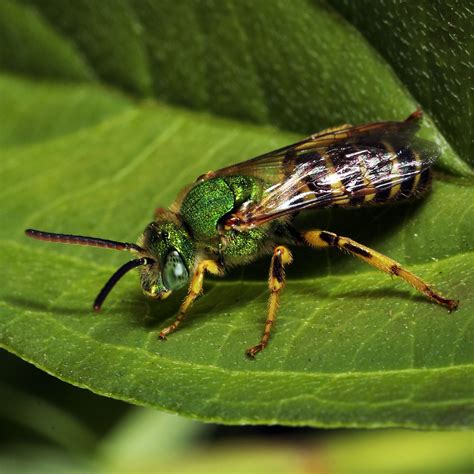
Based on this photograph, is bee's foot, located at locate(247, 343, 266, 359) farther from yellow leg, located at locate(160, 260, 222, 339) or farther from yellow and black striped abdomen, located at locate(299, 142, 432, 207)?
yellow and black striped abdomen, located at locate(299, 142, 432, 207)

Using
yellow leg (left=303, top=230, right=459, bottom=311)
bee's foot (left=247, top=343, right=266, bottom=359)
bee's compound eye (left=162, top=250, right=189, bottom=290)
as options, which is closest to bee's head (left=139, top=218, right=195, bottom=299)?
bee's compound eye (left=162, top=250, right=189, bottom=290)

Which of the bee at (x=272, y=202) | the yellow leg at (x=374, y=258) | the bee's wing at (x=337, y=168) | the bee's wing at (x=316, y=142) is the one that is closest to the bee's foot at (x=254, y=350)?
the bee at (x=272, y=202)

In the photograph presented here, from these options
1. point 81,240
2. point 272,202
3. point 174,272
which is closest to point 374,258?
point 272,202

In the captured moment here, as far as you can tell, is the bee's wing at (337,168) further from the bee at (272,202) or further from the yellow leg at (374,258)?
the yellow leg at (374,258)

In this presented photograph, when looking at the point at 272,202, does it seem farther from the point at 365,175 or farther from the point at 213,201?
the point at 365,175

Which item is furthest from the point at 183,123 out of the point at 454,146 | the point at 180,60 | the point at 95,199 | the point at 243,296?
the point at 454,146
